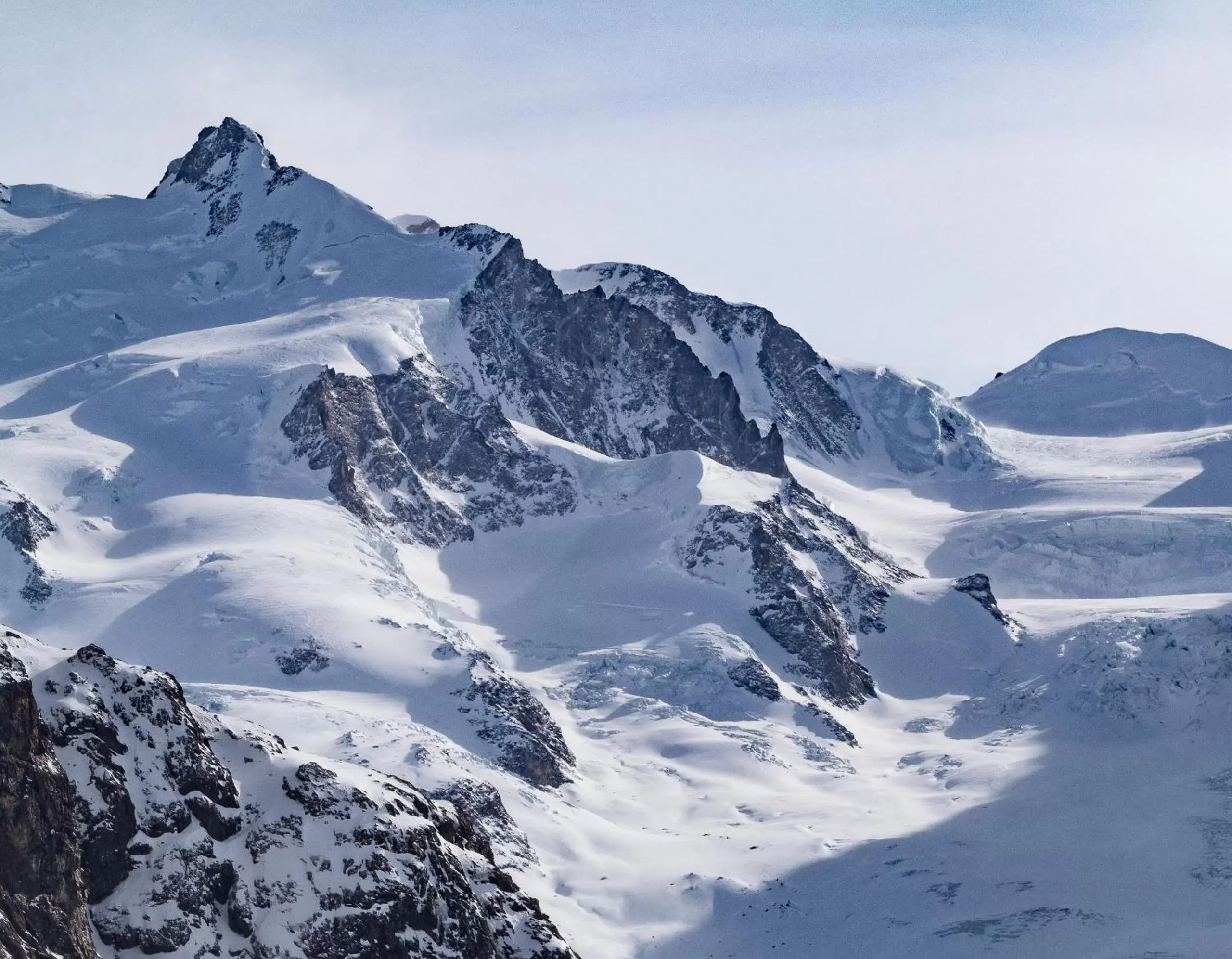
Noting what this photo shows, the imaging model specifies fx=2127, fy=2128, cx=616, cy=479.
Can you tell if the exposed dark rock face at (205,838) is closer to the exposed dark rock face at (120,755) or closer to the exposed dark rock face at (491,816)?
the exposed dark rock face at (120,755)

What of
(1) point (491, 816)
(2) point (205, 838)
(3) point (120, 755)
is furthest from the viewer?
(1) point (491, 816)

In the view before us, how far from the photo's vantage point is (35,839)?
9331cm

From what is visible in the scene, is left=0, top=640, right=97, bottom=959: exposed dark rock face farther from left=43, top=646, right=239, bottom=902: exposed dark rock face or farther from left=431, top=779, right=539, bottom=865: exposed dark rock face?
left=431, top=779, right=539, bottom=865: exposed dark rock face

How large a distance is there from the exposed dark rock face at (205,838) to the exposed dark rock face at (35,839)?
85 millimetres

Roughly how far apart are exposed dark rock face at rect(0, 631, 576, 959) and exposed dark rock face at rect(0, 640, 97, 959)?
85 mm

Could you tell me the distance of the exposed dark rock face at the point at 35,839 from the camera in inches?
3612

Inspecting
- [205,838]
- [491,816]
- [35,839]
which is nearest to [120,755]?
[205,838]

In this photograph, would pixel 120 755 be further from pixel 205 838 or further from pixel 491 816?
pixel 491 816

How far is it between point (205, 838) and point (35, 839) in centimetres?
1365

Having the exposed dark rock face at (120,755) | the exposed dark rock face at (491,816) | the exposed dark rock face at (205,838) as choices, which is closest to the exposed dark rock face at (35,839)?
the exposed dark rock face at (205,838)

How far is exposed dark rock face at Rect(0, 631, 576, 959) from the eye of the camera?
9531 centimetres

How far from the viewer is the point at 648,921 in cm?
18362

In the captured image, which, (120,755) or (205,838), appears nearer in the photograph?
(120,755)

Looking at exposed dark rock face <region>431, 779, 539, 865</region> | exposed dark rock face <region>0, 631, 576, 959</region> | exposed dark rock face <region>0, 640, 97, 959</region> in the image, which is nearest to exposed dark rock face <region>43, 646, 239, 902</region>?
exposed dark rock face <region>0, 631, 576, 959</region>
